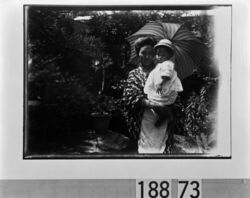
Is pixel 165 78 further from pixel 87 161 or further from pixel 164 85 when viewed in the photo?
pixel 87 161

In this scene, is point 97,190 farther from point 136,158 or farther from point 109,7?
point 109,7

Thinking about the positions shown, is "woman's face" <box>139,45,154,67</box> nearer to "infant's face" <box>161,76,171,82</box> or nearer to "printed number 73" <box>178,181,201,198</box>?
"infant's face" <box>161,76,171,82</box>

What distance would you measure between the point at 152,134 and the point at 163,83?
0.20 m

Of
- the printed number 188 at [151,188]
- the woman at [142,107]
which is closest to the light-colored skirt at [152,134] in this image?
the woman at [142,107]

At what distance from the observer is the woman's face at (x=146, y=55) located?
1347 millimetres

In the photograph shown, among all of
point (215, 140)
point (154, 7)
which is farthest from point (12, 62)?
point (215, 140)

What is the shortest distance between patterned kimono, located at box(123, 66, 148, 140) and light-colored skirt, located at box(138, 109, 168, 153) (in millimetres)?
22

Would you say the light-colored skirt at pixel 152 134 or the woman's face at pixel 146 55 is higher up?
the woman's face at pixel 146 55

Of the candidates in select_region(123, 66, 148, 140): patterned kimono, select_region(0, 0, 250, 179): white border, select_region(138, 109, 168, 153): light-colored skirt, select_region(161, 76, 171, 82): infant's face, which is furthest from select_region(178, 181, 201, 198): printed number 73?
select_region(161, 76, 171, 82): infant's face

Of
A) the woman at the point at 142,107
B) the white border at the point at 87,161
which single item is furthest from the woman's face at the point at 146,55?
the white border at the point at 87,161

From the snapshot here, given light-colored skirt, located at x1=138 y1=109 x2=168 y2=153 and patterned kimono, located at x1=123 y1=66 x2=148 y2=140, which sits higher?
patterned kimono, located at x1=123 y1=66 x2=148 y2=140

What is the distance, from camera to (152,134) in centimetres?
136

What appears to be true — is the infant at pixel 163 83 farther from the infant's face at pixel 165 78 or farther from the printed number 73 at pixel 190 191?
the printed number 73 at pixel 190 191

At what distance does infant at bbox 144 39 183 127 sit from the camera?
4.42 feet
